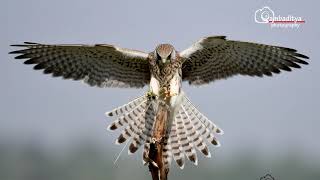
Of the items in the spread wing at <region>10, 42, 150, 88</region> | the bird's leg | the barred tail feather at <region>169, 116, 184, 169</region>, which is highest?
the spread wing at <region>10, 42, 150, 88</region>

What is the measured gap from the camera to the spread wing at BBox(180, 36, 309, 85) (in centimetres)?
1123

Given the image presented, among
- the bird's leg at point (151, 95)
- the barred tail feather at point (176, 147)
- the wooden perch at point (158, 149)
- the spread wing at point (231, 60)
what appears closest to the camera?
the wooden perch at point (158, 149)

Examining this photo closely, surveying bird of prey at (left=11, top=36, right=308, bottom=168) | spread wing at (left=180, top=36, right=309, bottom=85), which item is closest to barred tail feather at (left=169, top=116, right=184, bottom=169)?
bird of prey at (left=11, top=36, right=308, bottom=168)

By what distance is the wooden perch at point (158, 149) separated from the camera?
9227mm

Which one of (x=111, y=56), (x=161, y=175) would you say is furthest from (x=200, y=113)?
(x=161, y=175)

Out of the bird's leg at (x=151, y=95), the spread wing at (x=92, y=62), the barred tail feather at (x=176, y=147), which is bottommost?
the barred tail feather at (x=176, y=147)

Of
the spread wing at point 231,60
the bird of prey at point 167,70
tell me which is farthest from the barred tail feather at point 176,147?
the spread wing at point 231,60

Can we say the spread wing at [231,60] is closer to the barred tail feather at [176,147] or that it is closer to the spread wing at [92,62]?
the spread wing at [92,62]

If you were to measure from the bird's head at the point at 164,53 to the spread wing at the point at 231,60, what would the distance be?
0.29 m

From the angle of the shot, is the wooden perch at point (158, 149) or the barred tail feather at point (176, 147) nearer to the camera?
the wooden perch at point (158, 149)

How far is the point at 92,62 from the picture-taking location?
11.5m

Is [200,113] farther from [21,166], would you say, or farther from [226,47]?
[21,166]

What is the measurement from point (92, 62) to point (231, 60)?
1714mm

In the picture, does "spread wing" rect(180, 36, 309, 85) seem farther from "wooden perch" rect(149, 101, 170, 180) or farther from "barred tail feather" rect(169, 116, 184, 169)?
"wooden perch" rect(149, 101, 170, 180)
